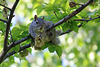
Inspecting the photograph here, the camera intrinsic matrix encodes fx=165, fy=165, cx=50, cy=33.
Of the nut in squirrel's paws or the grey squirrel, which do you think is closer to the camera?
the nut in squirrel's paws

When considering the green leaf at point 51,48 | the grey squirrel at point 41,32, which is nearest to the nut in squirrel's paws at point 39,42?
the grey squirrel at point 41,32

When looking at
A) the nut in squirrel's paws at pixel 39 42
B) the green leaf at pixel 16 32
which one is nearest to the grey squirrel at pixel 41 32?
the nut in squirrel's paws at pixel 39 42

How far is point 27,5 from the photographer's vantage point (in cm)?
427

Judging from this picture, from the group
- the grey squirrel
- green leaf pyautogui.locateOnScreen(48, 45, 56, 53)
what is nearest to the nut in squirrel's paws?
the grey squirrel

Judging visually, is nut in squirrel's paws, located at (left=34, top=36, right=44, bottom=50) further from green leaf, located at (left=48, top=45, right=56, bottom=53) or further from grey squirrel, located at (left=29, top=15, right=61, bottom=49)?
green leaf, located at (left=48, top=45, right=56, bottom=53)

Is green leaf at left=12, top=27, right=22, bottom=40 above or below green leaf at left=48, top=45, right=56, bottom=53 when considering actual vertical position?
above

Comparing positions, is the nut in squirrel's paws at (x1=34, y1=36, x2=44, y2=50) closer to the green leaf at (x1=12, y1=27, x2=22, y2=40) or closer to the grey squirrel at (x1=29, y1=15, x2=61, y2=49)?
the grey squirrel at (x1=29, y1=15, x2=61, y2=49)

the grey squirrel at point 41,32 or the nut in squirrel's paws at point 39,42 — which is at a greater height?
the grey squirrel at point 41,32

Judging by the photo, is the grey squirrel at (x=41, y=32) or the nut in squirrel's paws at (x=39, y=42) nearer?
the nut in squirrel's paws at (x=39, y=42)

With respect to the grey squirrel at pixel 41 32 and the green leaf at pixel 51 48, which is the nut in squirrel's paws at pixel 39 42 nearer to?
the grey squirrel at pixel 41 32

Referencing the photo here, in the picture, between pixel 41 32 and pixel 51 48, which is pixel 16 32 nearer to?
pixel 41 32

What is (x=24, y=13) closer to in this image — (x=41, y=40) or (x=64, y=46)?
(x=64, y=46)

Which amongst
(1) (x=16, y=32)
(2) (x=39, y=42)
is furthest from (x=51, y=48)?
(1) (x=16, y=32)

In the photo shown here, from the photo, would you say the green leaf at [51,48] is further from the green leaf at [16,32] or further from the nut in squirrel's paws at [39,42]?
the green leaf at [16,32]
